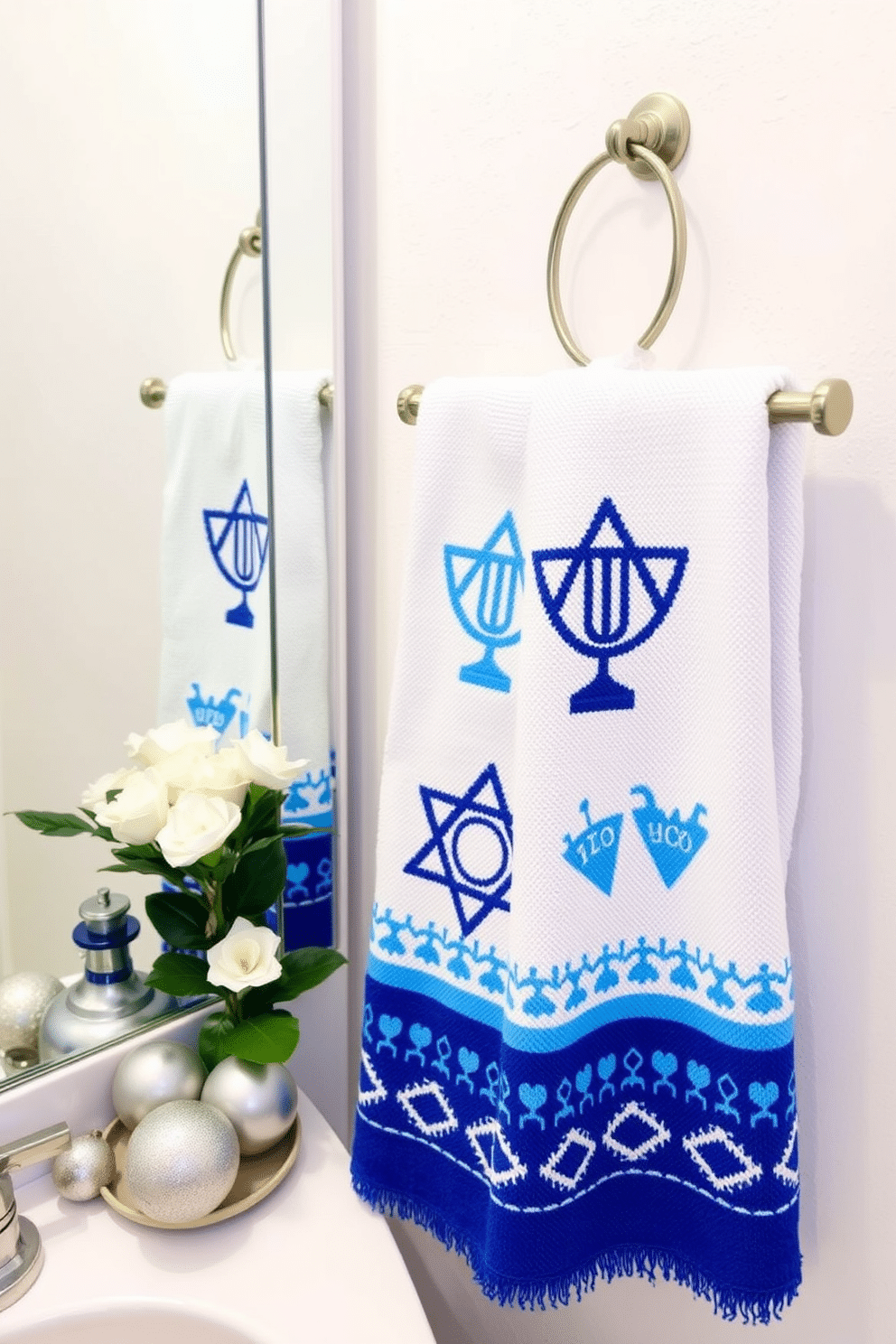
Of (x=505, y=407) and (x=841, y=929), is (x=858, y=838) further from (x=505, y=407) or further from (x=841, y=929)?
(x=505, y=407)

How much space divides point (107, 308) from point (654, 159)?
42 cm

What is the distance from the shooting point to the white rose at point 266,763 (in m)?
0.83

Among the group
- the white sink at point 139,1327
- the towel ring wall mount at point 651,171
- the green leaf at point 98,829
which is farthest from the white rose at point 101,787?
the towel ring wall mount at point 651,171

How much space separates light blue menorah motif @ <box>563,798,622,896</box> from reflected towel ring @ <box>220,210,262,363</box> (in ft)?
1.69

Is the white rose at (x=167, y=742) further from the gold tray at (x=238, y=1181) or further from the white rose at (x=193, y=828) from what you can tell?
the gold tray at (x=238, y=1181)

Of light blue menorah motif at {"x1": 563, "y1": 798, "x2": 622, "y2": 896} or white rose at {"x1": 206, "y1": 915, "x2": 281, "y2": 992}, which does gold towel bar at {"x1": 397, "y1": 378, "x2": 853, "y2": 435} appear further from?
white rose at {"x1": 206, "y1": 915, "x2": 281, "y2": 992}

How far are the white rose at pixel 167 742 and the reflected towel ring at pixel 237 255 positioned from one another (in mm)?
324

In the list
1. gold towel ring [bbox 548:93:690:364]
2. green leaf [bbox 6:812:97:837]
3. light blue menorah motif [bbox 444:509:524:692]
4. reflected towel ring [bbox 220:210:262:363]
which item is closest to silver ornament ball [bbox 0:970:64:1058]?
green leaf [bbox 6:812:97:837]

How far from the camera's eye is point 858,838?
0.64 meters

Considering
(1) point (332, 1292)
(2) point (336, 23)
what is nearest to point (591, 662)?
(1) point (332, 1292)

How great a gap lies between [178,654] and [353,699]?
Answer: 176 mm

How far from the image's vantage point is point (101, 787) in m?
0.82

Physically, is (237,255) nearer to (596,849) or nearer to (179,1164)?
(596,849)

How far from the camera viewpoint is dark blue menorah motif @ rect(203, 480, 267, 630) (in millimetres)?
893
